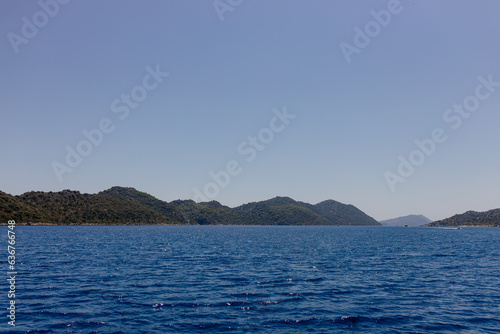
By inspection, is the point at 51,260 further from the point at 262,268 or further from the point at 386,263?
the point at 386,263

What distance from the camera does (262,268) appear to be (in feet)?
186

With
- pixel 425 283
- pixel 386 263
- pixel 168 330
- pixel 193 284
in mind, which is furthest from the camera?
pixel 386 263

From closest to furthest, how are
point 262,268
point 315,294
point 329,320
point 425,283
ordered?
point 329,320 → point 315,294 → point 425,283 → point 262,268

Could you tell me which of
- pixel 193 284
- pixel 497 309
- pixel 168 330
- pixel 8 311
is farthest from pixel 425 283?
pixel 8 311

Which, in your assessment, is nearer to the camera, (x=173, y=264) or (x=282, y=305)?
(x=282, y=305)

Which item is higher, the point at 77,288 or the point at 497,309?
the point at 77,288

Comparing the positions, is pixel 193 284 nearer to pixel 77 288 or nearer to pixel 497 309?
pixel 77 288

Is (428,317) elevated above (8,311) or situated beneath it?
situated beneath

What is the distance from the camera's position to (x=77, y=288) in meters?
38.5

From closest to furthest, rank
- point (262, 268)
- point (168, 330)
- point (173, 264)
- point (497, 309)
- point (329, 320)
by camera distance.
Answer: point (168, 330)
point (329, 320)
point (497, 309)
point (262, 268)
point (173, 264)

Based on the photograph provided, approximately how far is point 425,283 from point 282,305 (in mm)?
25914

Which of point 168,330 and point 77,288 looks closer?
point 168,330

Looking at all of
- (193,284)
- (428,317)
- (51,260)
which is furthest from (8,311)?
(428,317)

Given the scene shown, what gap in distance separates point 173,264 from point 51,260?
996 inches
